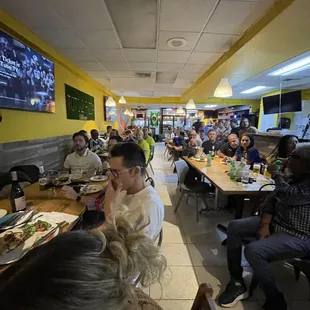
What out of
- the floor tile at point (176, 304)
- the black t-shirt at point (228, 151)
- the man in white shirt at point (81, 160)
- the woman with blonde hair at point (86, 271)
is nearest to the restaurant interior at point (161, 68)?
the floor tile at point (176, 304)

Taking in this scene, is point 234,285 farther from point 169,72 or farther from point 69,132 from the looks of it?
point 169,72

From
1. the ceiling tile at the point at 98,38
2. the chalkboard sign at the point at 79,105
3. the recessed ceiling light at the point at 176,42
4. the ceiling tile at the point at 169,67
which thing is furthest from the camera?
the ceiling tile at the point at 169,67

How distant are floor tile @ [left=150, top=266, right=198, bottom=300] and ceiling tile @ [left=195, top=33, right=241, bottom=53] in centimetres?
307

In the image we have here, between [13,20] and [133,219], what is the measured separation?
10.4 feet

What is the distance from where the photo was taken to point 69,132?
14.5 ft

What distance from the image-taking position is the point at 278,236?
1.58 metres

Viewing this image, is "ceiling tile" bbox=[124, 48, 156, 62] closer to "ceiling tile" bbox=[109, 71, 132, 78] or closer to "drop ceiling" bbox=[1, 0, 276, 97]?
"drop ceiling" bbox=[1, 0, 276, 97]

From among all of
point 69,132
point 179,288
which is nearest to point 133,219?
point 179,288

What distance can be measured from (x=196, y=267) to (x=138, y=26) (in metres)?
3.01

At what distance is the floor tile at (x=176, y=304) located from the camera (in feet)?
5.27

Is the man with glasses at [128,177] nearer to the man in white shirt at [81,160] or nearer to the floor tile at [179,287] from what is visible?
the floor tile at [179,287]

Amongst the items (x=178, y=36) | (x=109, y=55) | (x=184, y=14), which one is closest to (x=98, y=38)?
(x=109, y=55)

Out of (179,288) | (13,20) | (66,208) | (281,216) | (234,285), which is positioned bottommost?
(179,288)

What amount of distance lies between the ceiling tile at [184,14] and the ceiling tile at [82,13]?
0.69 m
